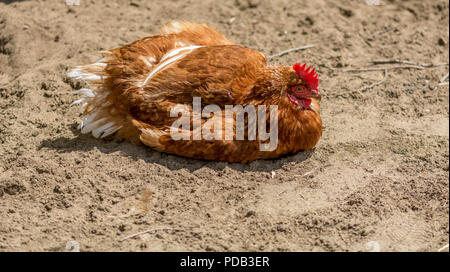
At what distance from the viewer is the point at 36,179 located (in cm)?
436

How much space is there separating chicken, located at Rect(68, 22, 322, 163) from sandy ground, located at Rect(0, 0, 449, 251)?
0.57 feet

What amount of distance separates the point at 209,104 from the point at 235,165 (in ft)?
1.87

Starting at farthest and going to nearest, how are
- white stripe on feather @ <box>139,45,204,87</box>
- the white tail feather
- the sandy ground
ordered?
the white tail feather → white stripe on feather @ <box>139,45,204,87</box> → the sandy ground

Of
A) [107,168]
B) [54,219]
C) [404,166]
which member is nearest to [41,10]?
[107,168]

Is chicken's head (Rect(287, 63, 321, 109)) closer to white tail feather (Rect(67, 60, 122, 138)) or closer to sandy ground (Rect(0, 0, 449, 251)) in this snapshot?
sandy ground (Rect(0, 0, 449, 251))

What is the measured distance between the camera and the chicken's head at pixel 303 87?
464 centimetres

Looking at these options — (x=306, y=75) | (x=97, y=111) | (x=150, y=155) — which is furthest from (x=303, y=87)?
(x=97, y=111)

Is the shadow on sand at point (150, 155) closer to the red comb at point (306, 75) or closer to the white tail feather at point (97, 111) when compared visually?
the white tail feather at point (97, 111)

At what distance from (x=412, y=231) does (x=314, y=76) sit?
1500 mm

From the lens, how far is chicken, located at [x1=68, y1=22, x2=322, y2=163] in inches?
180

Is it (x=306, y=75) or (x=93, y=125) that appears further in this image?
(x=93, y=125)

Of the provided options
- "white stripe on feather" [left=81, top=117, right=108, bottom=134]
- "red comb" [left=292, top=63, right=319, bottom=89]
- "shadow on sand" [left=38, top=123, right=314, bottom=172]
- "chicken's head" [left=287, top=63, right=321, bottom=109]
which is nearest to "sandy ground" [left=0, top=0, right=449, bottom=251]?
"shadow on sand" [left=38, top=123, right=314, bottom=172]

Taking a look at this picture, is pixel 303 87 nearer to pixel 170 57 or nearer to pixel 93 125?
pixel 170 57

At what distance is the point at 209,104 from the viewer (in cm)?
461
